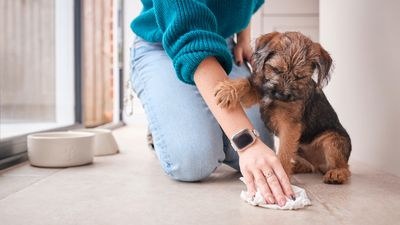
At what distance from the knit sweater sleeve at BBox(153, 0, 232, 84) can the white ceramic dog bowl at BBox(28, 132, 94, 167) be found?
73cm

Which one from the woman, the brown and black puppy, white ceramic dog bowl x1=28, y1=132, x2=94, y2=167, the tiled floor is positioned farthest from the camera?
white ceramic dog bowl x1=28, y1=132, x2=94, y2=167

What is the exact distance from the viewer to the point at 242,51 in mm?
2268

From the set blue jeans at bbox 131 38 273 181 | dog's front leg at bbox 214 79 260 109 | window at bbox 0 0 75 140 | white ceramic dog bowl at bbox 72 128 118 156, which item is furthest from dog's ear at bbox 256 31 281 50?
window at bbox 0 0 75 140

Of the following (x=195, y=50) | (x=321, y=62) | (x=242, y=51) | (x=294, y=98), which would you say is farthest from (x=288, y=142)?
(x=242, y=51)

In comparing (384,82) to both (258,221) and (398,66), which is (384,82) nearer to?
(398,66)

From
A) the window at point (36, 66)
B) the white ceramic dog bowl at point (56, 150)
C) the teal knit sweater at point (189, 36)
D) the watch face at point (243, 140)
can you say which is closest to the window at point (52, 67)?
the window at point (36, 66)

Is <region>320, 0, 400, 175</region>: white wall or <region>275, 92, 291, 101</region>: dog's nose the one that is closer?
<region>275, 92, 291, 101</region>: dog's nose

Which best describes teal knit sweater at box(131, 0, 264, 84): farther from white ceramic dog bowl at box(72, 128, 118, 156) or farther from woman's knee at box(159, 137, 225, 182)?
white ceramic dog bowl at box(72, 128, 118, 156)

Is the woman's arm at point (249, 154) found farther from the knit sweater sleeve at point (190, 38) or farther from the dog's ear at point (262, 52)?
the dog's ear at point (262, 52)

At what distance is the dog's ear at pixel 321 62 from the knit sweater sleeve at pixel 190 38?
36 cm

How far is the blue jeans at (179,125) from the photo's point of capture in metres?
1.70

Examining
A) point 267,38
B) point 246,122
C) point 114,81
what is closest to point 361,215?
point 246,122

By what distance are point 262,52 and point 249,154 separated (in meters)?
0.47

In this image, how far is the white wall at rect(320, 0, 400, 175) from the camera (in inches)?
75.9
